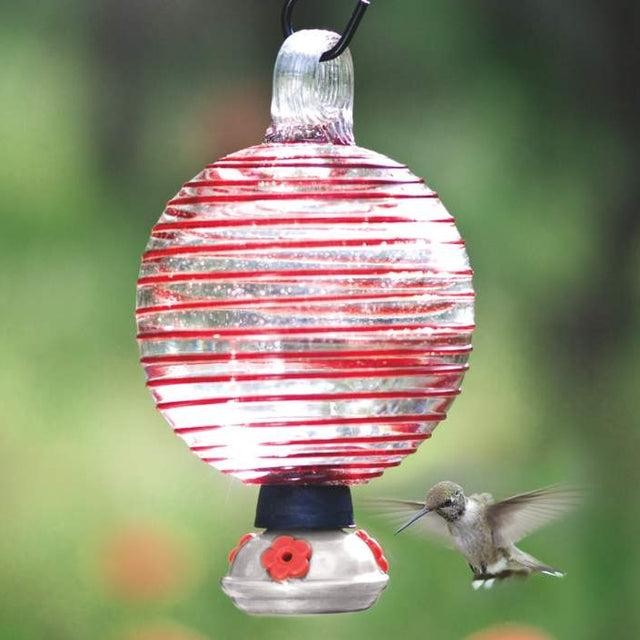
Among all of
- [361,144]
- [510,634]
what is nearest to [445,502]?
[510,634]

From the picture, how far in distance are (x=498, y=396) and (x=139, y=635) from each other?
1.02 metres

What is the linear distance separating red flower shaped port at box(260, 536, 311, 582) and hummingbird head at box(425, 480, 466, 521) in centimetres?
84

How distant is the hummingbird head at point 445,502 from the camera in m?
2.72

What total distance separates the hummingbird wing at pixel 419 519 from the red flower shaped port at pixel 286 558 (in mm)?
851

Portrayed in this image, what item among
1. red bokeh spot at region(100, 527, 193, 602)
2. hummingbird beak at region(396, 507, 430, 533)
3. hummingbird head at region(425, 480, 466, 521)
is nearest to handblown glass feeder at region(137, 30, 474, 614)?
hummingbird beak at region(396, 507, 430, 533)

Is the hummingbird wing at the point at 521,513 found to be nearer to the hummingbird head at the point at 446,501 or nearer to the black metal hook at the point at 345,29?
the hummingbird head at the point at 446,501

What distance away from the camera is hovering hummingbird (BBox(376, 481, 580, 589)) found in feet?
8.98

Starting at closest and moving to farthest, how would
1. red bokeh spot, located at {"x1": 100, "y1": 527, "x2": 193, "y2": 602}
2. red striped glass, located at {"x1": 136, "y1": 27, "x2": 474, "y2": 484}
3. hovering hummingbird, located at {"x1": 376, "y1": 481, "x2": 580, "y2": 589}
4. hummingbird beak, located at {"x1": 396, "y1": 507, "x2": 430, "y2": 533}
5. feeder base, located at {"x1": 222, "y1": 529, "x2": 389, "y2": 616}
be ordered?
red striped glass, located at {"x1": 136, "y1": 27, "x2": 474, "y2": 484} → feeder base, located at {"x1": 222, "y1": 529, "x2": 389, "y2": 616} → hummingbird beak, located at {"x1": 396, "y1": 507, "x2": 430, "y2": 533} → hovering hummingbird, located at {"x1": 376, "y1": 481, "x2": 580, "y2": 589} → red bokeh spot, located at {"x1": 100, "y1": 527, "x2": 193, "y2": 602}

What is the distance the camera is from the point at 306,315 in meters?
1.71

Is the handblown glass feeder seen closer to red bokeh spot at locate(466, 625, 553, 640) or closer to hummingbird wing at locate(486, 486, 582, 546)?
hummingbird wing at locate(486, 486, 582, 546)

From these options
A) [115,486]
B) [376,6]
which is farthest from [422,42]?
[115,486]

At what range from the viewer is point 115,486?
4.02 m

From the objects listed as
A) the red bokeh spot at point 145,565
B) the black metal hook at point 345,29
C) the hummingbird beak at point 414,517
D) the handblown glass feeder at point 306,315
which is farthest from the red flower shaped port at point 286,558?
the red bokeh spot at point 145,565

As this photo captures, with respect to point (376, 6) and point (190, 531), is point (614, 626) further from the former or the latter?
point (376, 6)
